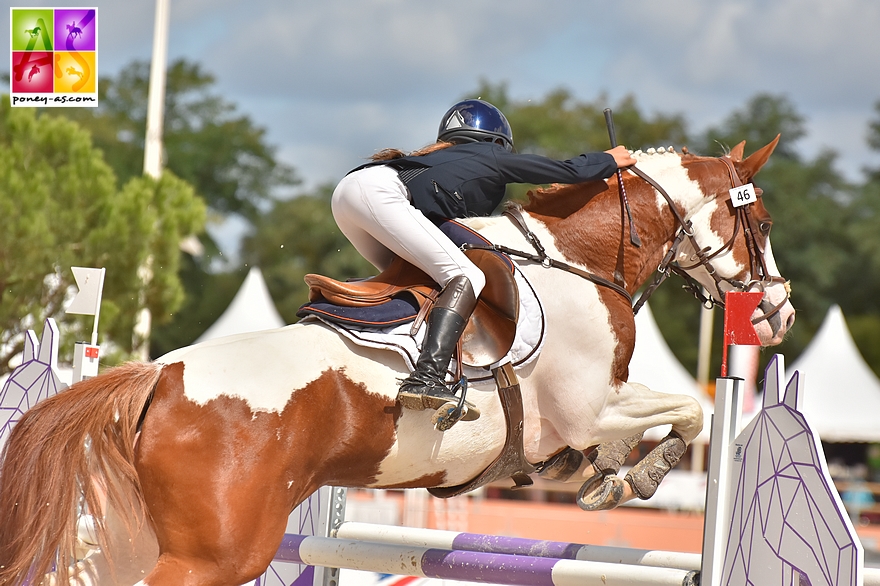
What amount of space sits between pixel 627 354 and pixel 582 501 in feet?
2.25

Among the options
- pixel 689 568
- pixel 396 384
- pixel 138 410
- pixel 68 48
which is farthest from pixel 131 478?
pixel 68 48

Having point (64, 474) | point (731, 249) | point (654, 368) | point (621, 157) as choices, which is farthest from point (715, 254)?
point (654, 368)

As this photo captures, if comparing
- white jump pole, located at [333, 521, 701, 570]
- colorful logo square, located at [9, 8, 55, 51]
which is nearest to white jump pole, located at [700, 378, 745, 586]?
white jump pole, located at [333, 521, 701, 570]

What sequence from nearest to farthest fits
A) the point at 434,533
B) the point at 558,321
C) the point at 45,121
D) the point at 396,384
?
1. the point at 396,384
2. the point at 558,321
3. the point at 434,533
4. the point at 45,121

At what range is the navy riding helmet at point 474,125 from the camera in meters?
4.24

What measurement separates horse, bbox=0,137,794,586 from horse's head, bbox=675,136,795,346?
0.11 meters

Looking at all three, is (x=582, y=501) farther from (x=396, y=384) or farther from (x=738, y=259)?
(x=738, y=259)

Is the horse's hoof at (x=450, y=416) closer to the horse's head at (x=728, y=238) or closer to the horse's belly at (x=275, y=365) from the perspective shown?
the horse's belly at (x=275, y=365)

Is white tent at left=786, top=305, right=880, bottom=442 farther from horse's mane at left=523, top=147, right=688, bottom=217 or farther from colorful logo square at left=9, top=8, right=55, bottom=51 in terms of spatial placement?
colorful logo square at left=9, top=8, right=55, bottom=51

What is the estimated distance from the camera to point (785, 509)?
10.0 ft

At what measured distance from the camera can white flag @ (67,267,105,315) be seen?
536cm

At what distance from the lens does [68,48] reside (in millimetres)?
6457

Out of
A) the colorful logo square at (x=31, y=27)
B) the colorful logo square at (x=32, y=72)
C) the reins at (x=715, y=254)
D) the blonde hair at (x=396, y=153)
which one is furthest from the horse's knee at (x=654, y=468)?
the colorful logo square at (x=31, y=27)

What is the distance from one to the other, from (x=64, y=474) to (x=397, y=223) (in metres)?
1.55
